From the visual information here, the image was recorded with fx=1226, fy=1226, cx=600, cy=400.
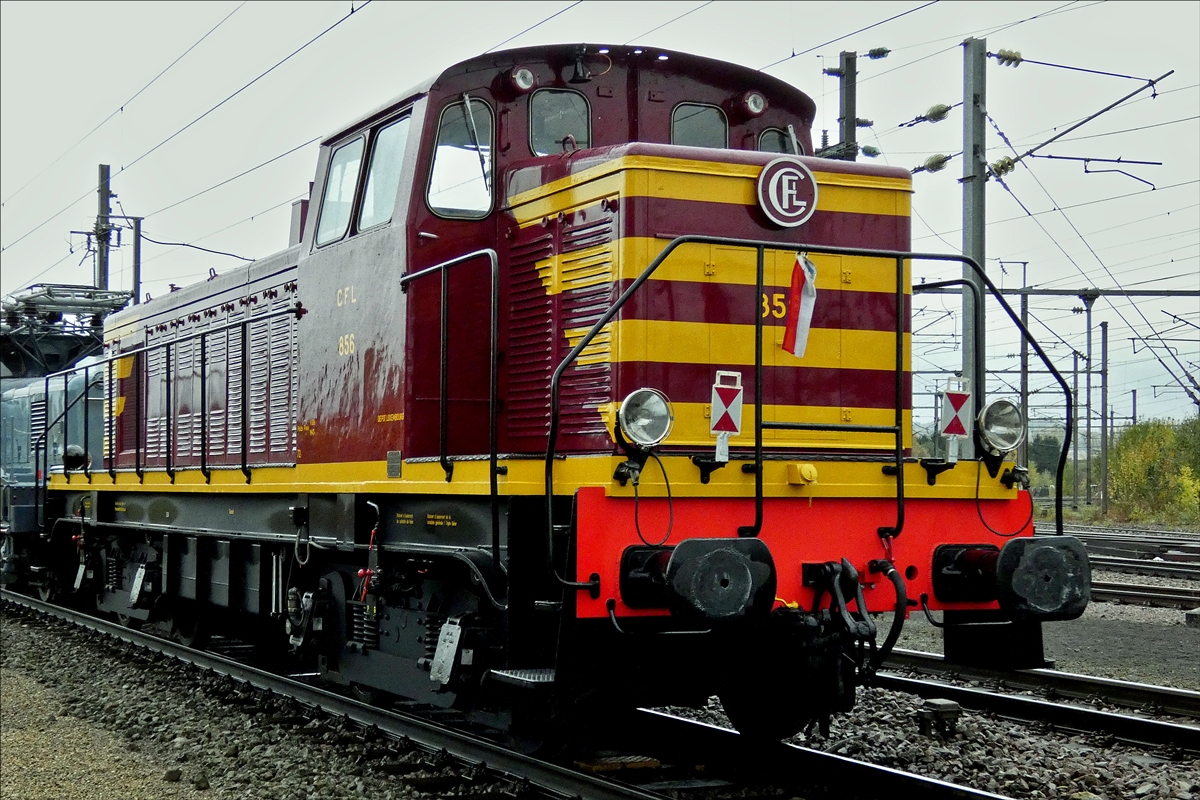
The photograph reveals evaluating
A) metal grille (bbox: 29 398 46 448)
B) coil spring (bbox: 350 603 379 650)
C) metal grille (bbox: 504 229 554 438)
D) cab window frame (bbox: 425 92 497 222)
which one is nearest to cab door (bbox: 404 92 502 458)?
cab window frame (bbox: 425 92 497 222)

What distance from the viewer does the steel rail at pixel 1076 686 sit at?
6996 mm

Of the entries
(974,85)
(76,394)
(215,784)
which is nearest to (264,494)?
(215,784)

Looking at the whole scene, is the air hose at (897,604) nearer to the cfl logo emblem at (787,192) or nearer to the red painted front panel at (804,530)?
the red painted front panel at (804,530)

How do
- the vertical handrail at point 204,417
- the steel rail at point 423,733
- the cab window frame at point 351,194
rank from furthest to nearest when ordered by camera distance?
1. the vertical handrail at point 204,417
2. the cab window frame at point 351,194
3. the steel rail at point 423,733

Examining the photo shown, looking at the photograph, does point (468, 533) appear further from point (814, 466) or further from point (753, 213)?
point (753, 213)

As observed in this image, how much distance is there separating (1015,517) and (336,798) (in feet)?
10.8

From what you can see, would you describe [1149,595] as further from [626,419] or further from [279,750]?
[626,419]

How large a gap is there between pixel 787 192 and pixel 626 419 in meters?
1.48

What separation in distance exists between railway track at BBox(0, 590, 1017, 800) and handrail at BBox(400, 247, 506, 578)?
0.91 metres

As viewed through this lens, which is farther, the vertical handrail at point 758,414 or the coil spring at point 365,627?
the coil spring at point 365,627

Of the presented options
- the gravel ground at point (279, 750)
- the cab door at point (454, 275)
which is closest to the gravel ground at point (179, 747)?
the gravel ground at point (279, 750)

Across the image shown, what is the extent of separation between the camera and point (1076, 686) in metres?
7.62

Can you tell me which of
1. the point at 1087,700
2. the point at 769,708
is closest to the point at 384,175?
the point at 769,708

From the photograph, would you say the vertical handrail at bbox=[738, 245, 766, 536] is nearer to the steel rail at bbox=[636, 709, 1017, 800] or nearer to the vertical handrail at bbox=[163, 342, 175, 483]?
the steel rail at bbox=[636, 709, 1017, 800]
